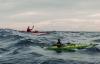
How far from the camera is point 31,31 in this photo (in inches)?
3519

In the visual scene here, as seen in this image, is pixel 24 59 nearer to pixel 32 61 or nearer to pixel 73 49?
pixel 32 61

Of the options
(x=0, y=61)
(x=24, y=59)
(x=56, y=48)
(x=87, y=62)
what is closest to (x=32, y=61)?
(x=24, y=59)

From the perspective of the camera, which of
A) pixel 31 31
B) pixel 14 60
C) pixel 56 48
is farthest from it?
pixel 31 31

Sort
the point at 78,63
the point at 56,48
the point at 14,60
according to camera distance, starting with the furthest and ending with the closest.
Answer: the point at 56,48
the point at 14,60
the point at 78,63

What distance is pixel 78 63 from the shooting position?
2531 centimetres

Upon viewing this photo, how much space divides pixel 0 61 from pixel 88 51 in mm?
14784

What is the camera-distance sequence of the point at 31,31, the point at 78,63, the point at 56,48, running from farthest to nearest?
the point at 31,31
the point at 56,48
the point at 78,63

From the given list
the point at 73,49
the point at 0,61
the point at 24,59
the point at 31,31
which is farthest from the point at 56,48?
the point at 31,31

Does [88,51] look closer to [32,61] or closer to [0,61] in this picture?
[32,61]

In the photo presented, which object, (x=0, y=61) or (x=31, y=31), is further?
(x=31, y=31)

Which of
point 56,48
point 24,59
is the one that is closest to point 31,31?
point 56,48

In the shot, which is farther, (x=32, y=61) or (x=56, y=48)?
(x=56, y=48)

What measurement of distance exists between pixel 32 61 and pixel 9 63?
241cm

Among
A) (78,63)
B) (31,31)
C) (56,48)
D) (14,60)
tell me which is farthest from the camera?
(31,31)
